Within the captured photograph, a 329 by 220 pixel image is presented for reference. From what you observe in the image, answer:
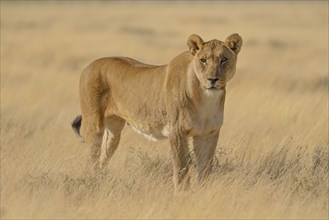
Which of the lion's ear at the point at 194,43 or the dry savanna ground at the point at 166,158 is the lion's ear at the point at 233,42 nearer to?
the lion's ear at the point at 194,43

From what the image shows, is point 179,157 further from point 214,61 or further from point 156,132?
point 214,61

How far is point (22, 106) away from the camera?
38.0ft

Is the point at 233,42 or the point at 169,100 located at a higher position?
the point at 233,42

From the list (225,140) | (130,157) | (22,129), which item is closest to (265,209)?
(130,157)

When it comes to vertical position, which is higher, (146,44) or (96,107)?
(96,107)

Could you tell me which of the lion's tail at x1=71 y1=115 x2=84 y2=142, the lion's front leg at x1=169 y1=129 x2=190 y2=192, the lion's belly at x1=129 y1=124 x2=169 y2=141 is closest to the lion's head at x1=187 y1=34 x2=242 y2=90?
the lion's front leg at x1=169 y1=129 x2=190 y2=192

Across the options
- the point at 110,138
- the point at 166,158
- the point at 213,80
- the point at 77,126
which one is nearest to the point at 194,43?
the point at 213,80

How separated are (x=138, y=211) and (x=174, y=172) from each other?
3.02ft

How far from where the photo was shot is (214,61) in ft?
21.4

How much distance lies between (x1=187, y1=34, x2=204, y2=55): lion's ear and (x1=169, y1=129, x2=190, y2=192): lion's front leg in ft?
2.41

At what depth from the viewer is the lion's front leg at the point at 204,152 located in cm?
688

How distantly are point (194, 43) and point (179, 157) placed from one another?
1019 mm

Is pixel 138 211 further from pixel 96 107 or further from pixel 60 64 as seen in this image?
pixel 60 64

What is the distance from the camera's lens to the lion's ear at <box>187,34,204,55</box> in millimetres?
6738
